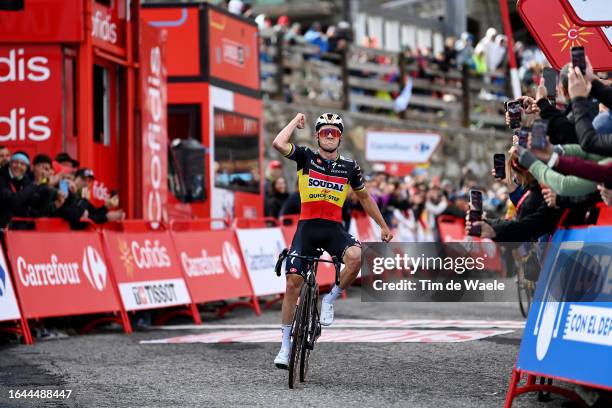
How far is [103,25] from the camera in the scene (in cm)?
1645

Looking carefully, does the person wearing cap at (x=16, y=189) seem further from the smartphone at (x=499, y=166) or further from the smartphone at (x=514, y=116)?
the smartphone at (x=499, y=166)

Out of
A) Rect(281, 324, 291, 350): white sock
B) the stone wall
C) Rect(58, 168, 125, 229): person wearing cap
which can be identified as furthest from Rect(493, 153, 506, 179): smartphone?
the stone wall

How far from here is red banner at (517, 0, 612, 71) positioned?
1111cm

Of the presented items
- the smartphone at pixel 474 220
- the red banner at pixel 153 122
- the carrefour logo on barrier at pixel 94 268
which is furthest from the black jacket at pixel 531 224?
the red banner at pixel 153 122

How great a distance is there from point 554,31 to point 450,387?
3305 mm

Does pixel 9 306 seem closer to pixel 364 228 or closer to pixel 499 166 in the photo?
pixel 499 166

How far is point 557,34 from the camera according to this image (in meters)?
11.3

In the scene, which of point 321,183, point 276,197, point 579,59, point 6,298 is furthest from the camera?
point 276,197

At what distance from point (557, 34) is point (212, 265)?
7332 mm

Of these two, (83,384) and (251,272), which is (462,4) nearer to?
(251,272)

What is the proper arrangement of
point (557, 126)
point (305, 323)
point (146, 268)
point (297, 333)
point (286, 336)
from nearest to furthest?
point (557, 126)
point (297, 333)
point (305, 323)
point (286, 336)
point (146, 268)

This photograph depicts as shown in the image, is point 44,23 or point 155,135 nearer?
point 44,23

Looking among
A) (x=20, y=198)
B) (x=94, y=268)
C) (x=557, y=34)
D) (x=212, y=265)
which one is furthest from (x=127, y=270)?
(x=557, y=34)

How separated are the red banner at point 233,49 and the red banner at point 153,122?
→ 2.52 m
